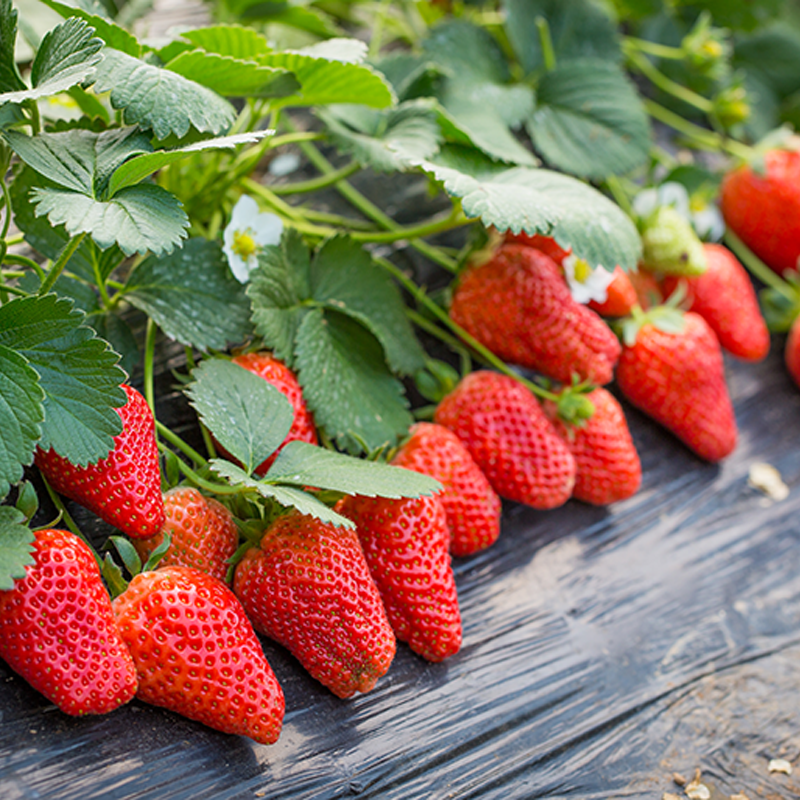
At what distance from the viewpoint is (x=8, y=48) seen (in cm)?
62

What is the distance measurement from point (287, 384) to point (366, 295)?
6.5 inches

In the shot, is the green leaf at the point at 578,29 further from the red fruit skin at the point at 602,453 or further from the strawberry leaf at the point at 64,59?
the strawberry leaf at the point at 64,59

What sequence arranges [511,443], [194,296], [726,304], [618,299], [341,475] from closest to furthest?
1. [341,475]
2. [194,296]
3. [511,443]
4. [618,299]
5. [726,304]

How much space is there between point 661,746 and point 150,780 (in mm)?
524

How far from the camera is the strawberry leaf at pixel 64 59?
0.57 m

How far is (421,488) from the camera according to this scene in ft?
2.23

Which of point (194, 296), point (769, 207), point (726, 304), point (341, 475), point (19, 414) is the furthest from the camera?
point (769, 207)

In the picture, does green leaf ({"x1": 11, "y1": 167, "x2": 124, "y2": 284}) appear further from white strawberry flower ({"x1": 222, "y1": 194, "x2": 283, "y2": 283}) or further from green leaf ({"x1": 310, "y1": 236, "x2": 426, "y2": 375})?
green leaf ({"x1": 310, "y1": 236, "x2": 426, "y2": 375})

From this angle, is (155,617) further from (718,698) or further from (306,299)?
(718,698)

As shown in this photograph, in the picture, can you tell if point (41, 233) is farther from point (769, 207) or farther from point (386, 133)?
point (769, 207)

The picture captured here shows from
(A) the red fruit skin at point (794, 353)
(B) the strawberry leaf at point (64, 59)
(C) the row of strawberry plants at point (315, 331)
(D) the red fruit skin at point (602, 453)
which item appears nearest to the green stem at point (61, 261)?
(C) the row of strawberry plants at point (315, 331)

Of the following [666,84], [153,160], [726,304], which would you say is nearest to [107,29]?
[153,160]

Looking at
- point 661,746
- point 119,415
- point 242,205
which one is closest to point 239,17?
point 242,205

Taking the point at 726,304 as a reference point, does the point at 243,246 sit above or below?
above
